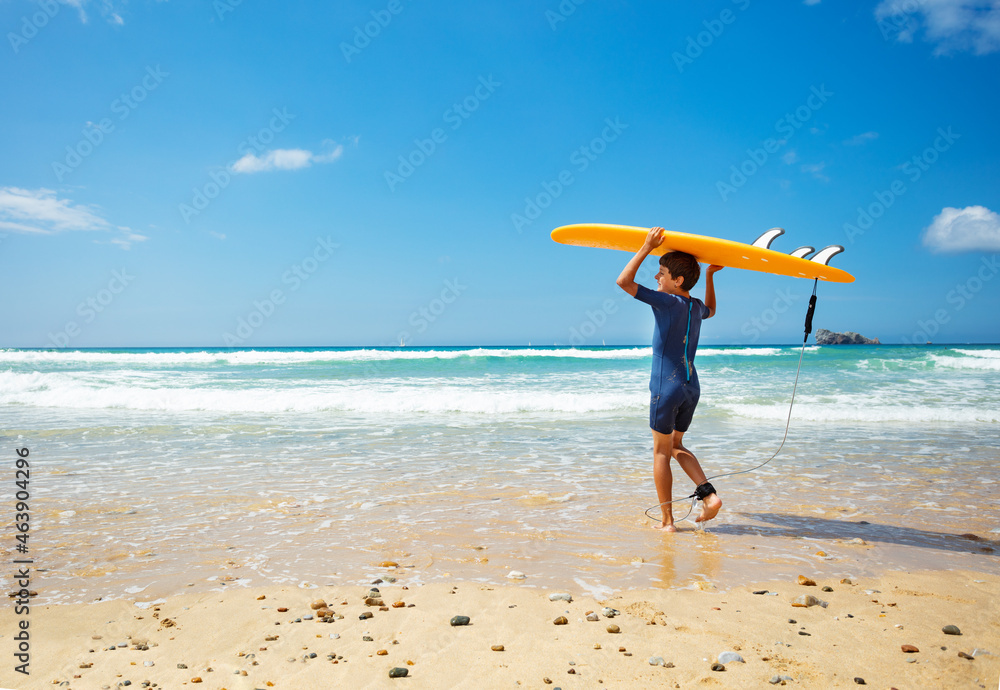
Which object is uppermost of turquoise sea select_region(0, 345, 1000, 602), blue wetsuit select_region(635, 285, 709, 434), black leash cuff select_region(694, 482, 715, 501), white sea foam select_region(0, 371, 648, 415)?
blue wetsuit select_region(635, 285, 709, 434)

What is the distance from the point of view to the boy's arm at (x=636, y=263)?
3.63 metres

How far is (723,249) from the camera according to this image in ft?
13.4

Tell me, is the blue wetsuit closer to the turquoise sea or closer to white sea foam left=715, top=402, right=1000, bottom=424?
the turquoise sea

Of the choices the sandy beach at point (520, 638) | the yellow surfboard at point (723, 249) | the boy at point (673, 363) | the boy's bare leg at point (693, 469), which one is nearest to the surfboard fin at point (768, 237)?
the yellow surfboard at point (723, 249)

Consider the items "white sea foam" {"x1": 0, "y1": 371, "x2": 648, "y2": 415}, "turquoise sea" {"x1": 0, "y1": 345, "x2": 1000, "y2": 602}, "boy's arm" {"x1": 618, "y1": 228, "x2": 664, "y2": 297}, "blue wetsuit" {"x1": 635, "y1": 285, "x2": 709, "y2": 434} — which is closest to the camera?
"turquoise sea" {"x1": 0, "y1": 345, "x2": 1000, "y2": 602}

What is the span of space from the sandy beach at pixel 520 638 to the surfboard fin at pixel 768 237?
2413mm

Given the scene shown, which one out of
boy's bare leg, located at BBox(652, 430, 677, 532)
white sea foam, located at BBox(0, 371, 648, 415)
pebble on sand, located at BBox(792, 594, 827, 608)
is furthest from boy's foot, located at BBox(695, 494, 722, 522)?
white sea foam, located at BBox(0, 371, 648, 415)

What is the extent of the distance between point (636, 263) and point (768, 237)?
1.41m

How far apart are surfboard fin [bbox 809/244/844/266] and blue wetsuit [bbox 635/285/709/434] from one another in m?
1.10

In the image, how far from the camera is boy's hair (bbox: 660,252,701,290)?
13.2 ft

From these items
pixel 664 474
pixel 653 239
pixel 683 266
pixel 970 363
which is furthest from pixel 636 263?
pixel 970 363

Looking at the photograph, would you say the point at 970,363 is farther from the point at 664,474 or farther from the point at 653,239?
the point at 653,239

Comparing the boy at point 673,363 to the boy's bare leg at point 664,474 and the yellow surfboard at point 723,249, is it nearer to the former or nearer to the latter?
the boy's bare leg at point 664,474

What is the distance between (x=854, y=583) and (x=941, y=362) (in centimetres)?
2506
